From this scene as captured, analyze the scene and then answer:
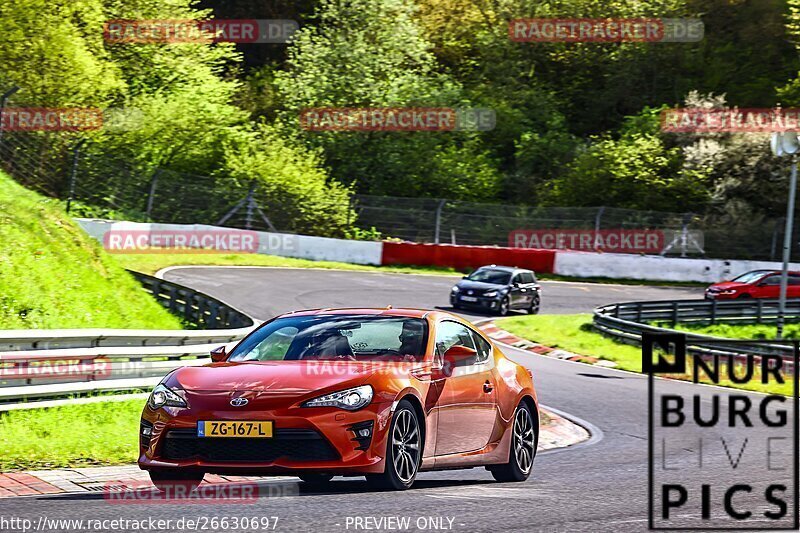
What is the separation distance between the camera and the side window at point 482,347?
10.0 m

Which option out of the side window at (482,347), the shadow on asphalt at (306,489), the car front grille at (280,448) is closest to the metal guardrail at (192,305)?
the side window at (482,347)

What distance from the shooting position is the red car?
118 ft

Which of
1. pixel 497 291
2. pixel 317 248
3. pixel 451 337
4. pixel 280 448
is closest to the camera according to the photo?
pixel 280 448

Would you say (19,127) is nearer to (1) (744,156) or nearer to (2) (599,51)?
(1) (744,156)

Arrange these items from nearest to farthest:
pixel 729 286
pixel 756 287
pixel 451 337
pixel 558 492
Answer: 1. pixel 558 492
2. pixel 451 337
3. pixel 729 286
4. pixel 756 287

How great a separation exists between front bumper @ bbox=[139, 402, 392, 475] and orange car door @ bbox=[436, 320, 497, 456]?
104cm

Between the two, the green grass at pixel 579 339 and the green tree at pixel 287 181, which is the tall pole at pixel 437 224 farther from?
the green grass at pixel 579 339

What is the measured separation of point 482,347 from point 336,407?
7.93ft

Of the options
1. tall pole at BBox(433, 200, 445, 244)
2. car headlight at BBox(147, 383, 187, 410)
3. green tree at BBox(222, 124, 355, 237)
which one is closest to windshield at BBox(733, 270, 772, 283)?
tall pole at BBox(433, 200, 445, 244)

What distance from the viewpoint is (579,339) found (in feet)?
89.2

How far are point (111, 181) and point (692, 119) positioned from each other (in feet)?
87.8

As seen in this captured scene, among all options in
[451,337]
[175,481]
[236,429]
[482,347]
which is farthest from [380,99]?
[236,429]

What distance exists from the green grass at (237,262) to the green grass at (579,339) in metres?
9.42

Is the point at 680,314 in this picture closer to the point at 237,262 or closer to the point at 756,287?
the point at 756,287
